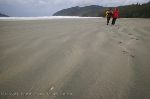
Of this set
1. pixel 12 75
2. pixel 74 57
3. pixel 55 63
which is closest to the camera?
pixel 12 75

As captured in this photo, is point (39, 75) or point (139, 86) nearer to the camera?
point (139, 86)

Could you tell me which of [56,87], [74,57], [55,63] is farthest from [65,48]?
[56,87]

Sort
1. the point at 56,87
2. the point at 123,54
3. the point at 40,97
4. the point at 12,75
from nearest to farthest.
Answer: the point at 40,97 → the point at 56,87 → the point at 12,75 → the point at 123,54

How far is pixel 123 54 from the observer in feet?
11.5

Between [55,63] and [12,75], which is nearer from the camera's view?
[12,75]

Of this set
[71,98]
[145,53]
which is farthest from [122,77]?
[145,53]

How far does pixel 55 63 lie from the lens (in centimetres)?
297

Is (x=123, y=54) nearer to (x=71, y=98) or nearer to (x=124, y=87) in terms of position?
(x=124, y=87)

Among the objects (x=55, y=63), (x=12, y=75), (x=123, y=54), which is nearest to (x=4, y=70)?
(x=12, y=75)

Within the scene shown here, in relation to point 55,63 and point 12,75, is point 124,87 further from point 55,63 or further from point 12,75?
point 12,75

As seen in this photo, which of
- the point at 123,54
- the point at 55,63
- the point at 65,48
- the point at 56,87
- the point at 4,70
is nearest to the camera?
the point at 56,87

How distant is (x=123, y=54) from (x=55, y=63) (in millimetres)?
1308

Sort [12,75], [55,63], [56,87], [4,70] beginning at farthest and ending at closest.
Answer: [55,63], [4,70], [12,75], [56,87]

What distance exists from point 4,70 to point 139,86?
1.78 m
